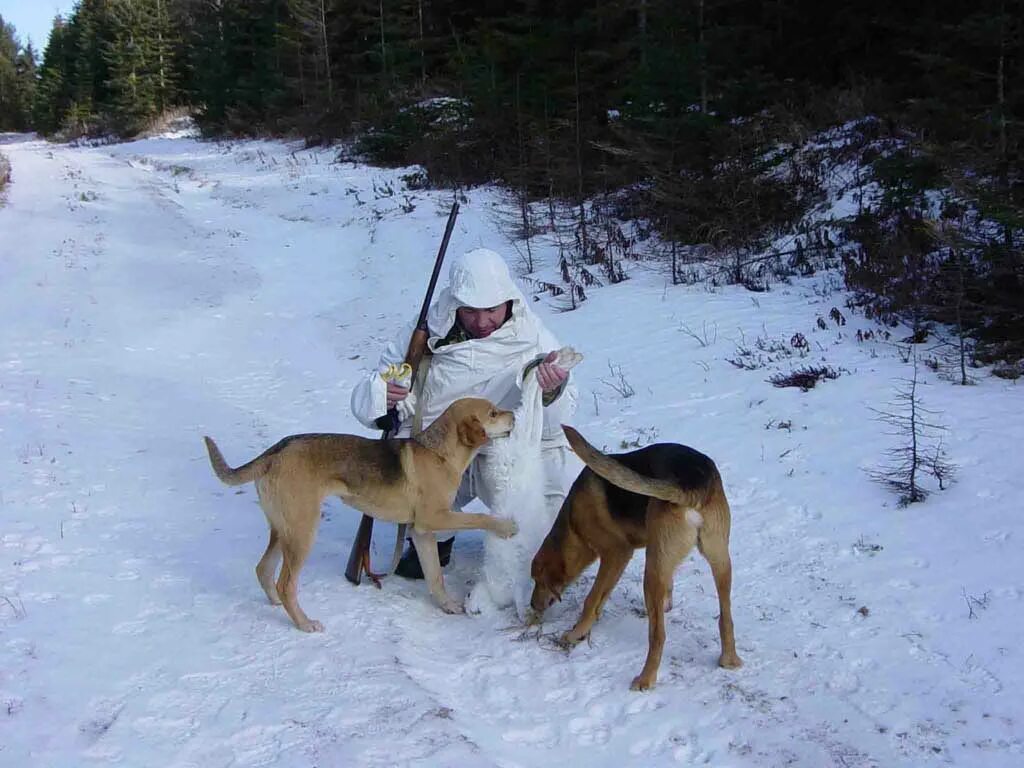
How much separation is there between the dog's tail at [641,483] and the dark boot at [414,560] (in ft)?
6.17

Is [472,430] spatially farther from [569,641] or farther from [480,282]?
[569,641]

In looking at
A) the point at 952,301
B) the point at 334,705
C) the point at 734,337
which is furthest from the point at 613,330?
the point at 334,705

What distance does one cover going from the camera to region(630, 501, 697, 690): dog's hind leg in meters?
3.88

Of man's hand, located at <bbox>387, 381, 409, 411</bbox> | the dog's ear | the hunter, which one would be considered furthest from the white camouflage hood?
the dog's ear

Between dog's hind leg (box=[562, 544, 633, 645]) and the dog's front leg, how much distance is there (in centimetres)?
80

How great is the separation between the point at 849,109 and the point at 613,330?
21.9 feet

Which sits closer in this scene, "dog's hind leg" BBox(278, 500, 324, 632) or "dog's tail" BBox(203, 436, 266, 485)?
"dog's hind leg" BBox(278, 500, 324, 632)

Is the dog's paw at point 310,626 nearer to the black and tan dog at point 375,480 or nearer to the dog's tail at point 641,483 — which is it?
the black and tan dog at point 375,480

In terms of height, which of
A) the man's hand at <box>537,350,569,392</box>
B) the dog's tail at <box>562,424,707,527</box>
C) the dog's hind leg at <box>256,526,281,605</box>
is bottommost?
the dog's hind leg at <box>256,526,281,605</box>

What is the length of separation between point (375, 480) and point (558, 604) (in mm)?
1332

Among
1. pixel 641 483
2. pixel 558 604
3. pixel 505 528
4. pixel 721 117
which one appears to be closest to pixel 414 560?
pixel 505 528

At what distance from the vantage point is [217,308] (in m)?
13.4

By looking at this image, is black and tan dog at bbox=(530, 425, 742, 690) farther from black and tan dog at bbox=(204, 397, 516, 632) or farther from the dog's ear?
the dog's ear

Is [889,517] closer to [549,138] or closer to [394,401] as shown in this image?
[394,401]
